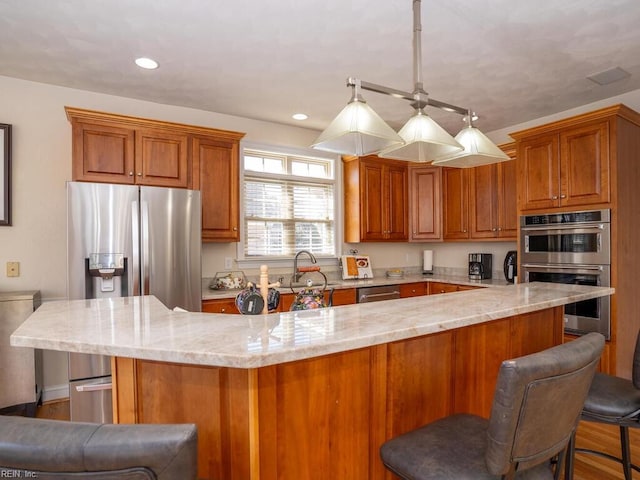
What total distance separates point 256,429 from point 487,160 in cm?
199

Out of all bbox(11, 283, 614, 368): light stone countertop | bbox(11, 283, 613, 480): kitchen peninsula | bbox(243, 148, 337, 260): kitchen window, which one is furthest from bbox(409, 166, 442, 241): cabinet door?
bbox(11, 283, 613, 480): kitchen peninsula

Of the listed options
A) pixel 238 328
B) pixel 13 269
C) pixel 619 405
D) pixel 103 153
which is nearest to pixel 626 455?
pixel 619 405

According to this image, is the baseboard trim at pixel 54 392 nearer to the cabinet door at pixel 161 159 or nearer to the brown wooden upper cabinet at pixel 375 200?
the cabinet door at pixel 161 159

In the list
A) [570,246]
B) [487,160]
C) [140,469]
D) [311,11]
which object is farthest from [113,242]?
[570,246]

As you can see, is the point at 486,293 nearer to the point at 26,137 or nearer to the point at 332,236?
the point at 332,236

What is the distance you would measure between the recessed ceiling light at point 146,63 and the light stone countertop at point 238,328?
180 cm

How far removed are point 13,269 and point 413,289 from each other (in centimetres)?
380

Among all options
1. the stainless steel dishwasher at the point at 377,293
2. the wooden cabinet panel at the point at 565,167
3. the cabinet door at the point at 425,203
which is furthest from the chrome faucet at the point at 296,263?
the wooden cabinet panel at the point at 565,167

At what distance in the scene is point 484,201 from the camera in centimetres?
427

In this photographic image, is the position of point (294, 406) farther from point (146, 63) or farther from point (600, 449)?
point (146, 63)

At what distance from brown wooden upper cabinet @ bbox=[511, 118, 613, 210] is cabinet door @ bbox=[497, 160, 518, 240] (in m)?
0.39

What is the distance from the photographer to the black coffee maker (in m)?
4.40

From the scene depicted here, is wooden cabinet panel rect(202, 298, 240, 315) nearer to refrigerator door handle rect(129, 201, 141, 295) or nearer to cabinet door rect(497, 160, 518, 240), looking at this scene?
refrigerator door handle rect(129, 201, 141, 295)

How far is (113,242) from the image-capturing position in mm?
2783
